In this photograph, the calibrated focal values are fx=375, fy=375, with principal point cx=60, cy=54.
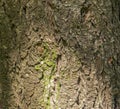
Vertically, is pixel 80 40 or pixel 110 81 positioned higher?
pixel 80 40

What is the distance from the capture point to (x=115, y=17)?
175 centimetres

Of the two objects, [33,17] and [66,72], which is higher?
[33,17]

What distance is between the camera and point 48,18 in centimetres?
167

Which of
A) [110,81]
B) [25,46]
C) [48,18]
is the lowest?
[110,81]

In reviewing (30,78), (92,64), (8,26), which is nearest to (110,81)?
(92,64)

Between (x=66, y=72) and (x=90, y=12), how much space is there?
0.29m

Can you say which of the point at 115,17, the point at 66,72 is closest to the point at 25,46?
the point at 66,72

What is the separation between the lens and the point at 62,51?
168 cm

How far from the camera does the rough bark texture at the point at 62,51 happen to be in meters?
1.67

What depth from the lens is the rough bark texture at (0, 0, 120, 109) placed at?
5.47 feet

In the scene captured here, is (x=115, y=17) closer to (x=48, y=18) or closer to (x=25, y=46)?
(x=48, y=18)

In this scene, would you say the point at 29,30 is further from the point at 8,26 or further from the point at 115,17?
the point at 115,17

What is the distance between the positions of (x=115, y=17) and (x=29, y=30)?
0.41 m

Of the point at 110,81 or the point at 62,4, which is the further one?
the point at 110,81
